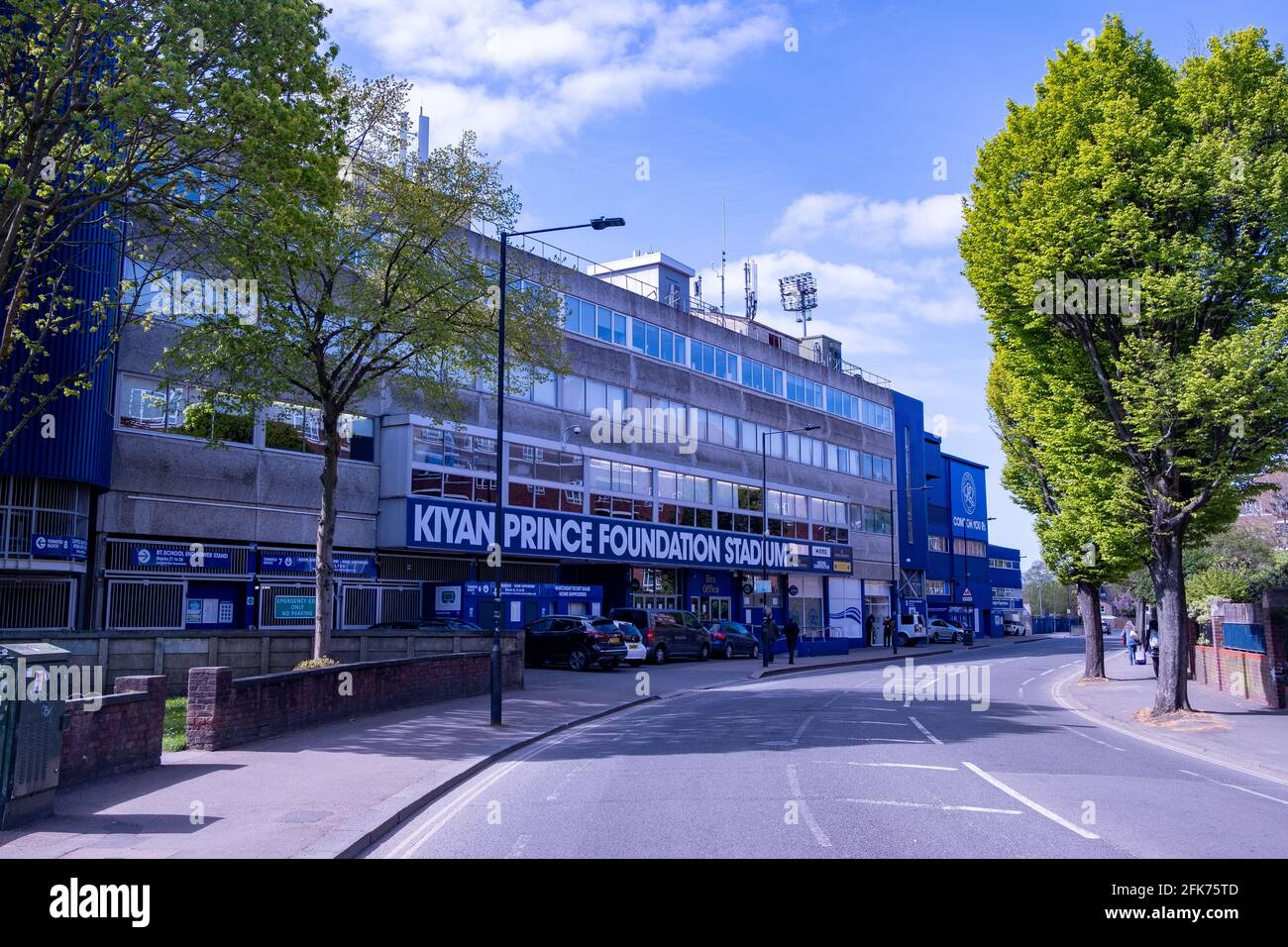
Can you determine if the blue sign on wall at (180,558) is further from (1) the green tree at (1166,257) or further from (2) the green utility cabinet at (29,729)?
(1) the green tree at (1166,257)

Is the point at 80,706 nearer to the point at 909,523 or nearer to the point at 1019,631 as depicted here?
the point at 909,523

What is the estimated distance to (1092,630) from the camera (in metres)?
30.4

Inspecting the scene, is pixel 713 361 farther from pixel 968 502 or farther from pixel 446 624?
pixel 968 502

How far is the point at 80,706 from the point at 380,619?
21.4m

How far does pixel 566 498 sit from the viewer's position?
37219 mm

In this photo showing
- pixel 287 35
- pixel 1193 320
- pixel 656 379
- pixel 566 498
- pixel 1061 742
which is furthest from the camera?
pixel 656 379

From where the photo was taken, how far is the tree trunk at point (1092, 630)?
3024 cm

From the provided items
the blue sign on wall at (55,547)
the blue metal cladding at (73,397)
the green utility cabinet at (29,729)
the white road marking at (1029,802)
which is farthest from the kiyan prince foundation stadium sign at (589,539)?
the green utility cabinet at (29,729)

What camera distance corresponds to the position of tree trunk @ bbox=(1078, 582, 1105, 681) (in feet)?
99.2

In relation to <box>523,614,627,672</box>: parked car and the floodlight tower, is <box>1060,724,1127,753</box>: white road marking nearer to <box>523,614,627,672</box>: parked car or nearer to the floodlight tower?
<box>523,614,627,672</box>: parked car

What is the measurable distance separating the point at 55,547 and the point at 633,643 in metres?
16.5

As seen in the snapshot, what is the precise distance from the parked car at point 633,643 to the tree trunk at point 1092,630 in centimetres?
1374

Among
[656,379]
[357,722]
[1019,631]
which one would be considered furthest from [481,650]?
[1019,631]

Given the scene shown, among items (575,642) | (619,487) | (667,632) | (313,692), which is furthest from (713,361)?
(313,692)
